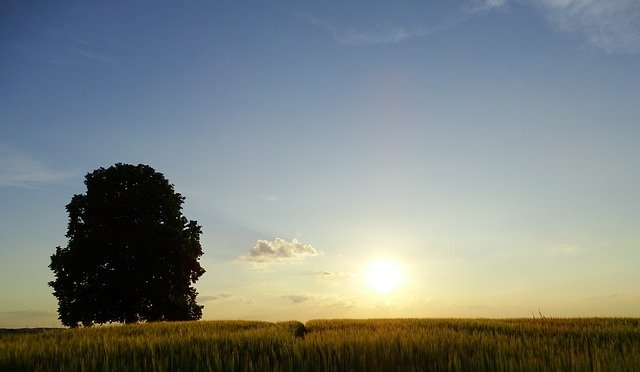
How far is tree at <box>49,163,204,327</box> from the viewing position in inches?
1169

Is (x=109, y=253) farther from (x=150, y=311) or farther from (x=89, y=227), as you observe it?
(x=150, y=311)

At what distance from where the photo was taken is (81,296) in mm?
29594

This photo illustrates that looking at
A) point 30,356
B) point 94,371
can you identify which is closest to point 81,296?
point 30,356

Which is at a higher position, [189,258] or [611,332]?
[189,258]

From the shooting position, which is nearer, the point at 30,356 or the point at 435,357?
the point at 435,357

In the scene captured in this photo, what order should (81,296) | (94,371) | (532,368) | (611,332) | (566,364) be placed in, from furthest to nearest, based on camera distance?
(81,296)
(611,332)
(94,371)
(566,364)
(532,368)

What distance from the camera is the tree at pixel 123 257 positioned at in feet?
97.4

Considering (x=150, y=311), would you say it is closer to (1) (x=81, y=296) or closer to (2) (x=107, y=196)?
(1) (x=81, y=296)

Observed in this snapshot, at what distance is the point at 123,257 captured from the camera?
30.2 meters

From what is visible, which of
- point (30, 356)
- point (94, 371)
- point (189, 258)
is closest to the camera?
point (94, 371)

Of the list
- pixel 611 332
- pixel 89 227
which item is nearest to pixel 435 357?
pixel 611 332

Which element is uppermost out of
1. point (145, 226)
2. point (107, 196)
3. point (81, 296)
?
point (107, 196)

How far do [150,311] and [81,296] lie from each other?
420 centimetres

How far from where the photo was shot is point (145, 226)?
100ft
